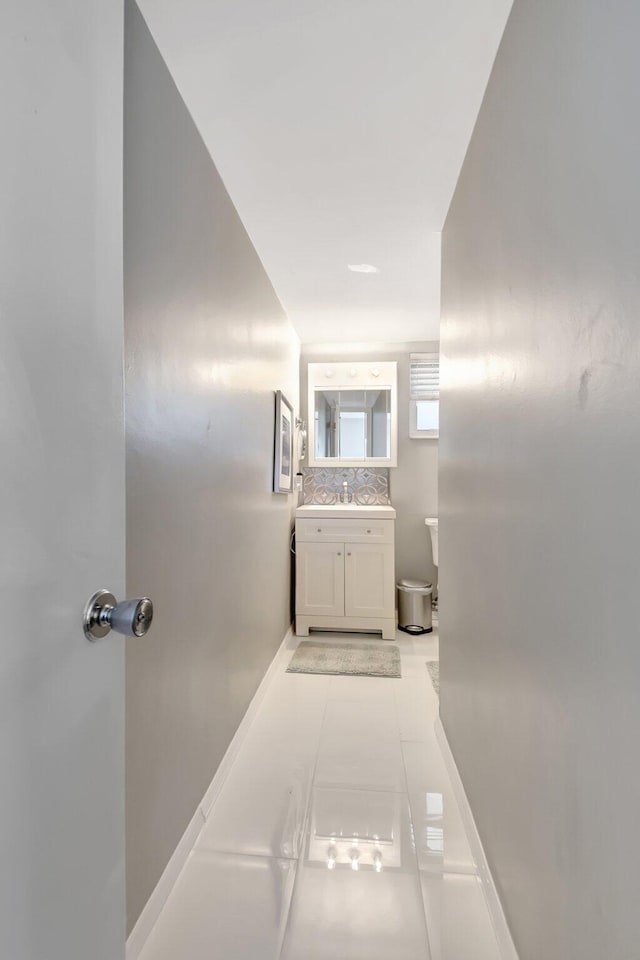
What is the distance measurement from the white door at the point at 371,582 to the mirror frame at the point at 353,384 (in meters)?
0.86

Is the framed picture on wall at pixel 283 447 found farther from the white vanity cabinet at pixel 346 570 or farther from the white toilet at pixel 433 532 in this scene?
the white toilet at pixel 433 532

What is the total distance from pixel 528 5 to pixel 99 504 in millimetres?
1376

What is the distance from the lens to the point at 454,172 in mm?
1881

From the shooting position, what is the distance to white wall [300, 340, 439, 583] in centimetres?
407

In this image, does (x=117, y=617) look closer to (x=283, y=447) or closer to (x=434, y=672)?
(x=283, y=447)

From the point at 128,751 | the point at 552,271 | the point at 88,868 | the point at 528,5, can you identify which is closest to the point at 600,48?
the point at 552,271

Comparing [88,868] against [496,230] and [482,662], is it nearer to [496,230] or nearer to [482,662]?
[482,662]

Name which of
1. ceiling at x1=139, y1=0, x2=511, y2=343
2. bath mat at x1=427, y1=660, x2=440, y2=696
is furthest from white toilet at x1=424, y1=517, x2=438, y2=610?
ceiling at x1=139, y1=0, x2=511, y2=343

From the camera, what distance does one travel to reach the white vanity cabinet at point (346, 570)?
3570 mm

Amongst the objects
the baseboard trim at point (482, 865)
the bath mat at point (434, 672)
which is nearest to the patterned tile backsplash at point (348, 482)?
the bath mat at point (434, 672)

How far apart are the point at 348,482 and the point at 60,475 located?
12.2 feet

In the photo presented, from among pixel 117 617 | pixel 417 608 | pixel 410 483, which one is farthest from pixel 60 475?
pixel 410 483

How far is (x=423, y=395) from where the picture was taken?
410 centimetres

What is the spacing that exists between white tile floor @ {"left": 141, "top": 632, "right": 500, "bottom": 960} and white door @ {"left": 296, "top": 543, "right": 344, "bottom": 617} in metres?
1.29
